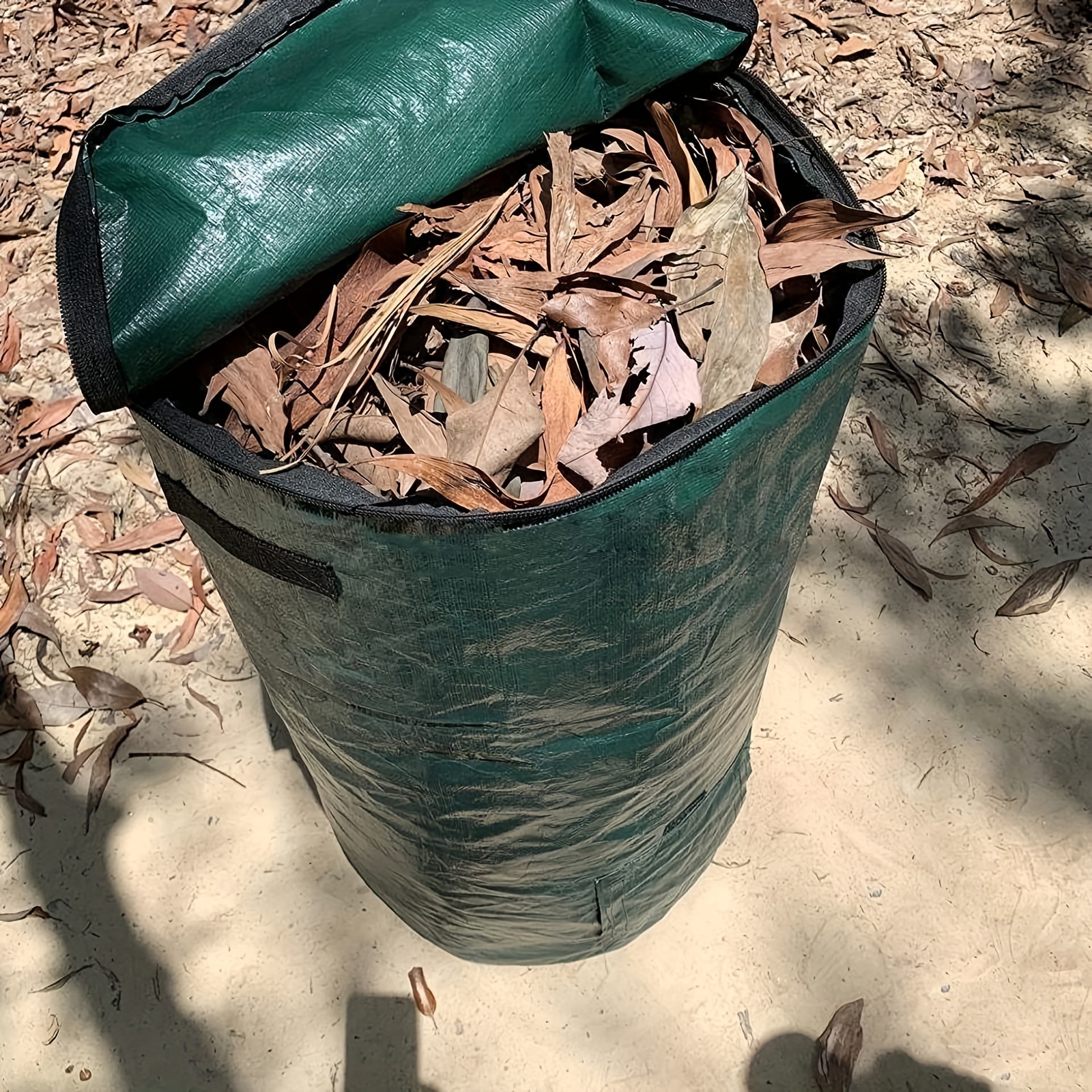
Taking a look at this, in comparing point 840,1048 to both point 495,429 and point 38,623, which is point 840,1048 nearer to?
point 495,429

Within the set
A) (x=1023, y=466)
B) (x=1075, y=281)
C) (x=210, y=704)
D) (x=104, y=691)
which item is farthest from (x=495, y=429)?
(x=1075, y=281)

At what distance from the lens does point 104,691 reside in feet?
6.63

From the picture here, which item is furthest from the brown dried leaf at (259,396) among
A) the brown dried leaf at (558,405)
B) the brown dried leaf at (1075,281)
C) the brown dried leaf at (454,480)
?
the brown dried leaf at (1075,281)

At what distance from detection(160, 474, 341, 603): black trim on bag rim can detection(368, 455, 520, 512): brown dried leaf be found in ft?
0.40

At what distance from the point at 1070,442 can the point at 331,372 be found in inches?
74.2

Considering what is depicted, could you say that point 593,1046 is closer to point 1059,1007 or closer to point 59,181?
point 1059,1007

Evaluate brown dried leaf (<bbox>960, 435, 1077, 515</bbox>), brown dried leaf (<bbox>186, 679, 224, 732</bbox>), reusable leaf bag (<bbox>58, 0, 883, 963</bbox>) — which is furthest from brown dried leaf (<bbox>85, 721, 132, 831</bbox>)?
brown dried leaf (<bbox>960, 435, 1077, 515</bbox>)

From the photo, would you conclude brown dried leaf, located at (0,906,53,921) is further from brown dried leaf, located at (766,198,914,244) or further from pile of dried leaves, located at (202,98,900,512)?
brown dried leaf, located at (766,198,914,244)

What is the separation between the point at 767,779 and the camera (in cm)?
191

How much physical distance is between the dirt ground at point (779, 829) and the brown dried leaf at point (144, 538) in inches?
1.2

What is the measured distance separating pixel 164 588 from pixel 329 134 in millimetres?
1421

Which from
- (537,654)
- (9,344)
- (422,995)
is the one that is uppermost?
(537,654)

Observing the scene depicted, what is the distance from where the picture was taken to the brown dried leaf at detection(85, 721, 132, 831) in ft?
6.28

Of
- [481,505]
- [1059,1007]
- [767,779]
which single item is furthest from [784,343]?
[1059,1007]
